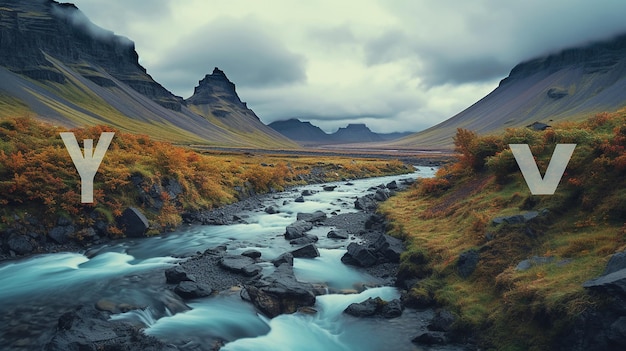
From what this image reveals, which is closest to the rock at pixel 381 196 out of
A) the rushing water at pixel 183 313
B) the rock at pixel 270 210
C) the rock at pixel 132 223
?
the rock at pixel 270 210

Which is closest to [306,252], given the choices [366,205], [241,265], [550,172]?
[241,265]

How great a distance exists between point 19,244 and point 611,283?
32070 millimetres

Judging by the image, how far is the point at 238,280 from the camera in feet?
70.3

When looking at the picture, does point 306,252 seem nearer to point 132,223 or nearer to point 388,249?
point 388,249

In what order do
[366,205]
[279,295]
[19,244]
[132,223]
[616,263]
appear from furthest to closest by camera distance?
[366,205]
[132,223]
[19,244]
[279,295]
[616,263]

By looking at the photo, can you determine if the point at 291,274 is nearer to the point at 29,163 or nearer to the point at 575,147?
the point at 575,147

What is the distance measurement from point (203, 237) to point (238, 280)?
11.3 m

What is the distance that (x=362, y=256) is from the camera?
2434 centimetres

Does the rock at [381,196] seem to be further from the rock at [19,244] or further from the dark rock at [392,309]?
the rock at [19,244]

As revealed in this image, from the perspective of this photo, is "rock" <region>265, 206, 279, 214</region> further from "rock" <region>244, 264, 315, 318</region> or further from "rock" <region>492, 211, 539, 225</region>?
"rock" <region>492, 211, 539, 225</region>

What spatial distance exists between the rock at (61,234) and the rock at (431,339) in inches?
999

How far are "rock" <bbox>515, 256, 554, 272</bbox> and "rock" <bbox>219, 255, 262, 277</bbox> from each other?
14007mm

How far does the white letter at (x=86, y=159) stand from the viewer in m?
29.5

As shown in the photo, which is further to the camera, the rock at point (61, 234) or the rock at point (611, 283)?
the rock at point (61, 234)
